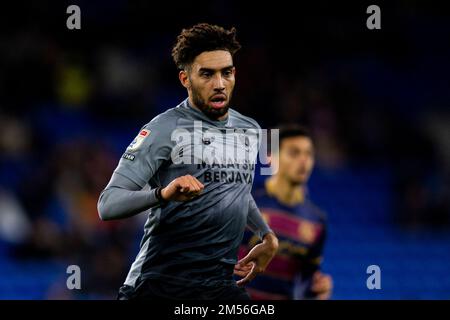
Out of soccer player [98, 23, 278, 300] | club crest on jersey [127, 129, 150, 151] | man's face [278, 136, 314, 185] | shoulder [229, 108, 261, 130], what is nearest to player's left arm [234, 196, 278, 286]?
soccer player [98, 23, 278, 300]

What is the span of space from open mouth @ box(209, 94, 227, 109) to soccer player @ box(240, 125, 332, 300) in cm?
194

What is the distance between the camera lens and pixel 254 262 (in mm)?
5016

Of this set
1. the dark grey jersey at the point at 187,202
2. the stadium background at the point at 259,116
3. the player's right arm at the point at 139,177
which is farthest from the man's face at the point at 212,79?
the stadium background at the point at 259,116

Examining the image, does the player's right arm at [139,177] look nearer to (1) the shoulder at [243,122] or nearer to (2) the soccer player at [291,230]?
(1) the shoulder at [243,122]

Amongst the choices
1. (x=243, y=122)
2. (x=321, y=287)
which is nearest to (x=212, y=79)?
(x=243, y=122)

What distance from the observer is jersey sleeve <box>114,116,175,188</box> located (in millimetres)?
4523

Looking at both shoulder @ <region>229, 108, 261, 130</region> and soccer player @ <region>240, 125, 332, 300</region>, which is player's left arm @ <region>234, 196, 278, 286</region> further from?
soccer player @ <region>240, 125, 332, 300</region>

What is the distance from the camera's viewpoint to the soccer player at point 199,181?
15.1 ft

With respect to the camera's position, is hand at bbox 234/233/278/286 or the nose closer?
the nose

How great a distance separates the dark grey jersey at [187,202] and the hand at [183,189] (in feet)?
1.12

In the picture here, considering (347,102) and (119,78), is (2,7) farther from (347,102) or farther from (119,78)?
(347,102)

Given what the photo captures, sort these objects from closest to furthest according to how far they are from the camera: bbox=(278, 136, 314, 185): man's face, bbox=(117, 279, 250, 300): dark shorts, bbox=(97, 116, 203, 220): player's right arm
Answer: bbox=(97, 116, 203, 220): player's right arm < bbox=(117, 279, 250, 300): dark shorts < bbox=(278, 136, 314, 185): man's face

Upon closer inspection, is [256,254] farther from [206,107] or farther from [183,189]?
[183,189]

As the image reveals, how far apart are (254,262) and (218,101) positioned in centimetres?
93
